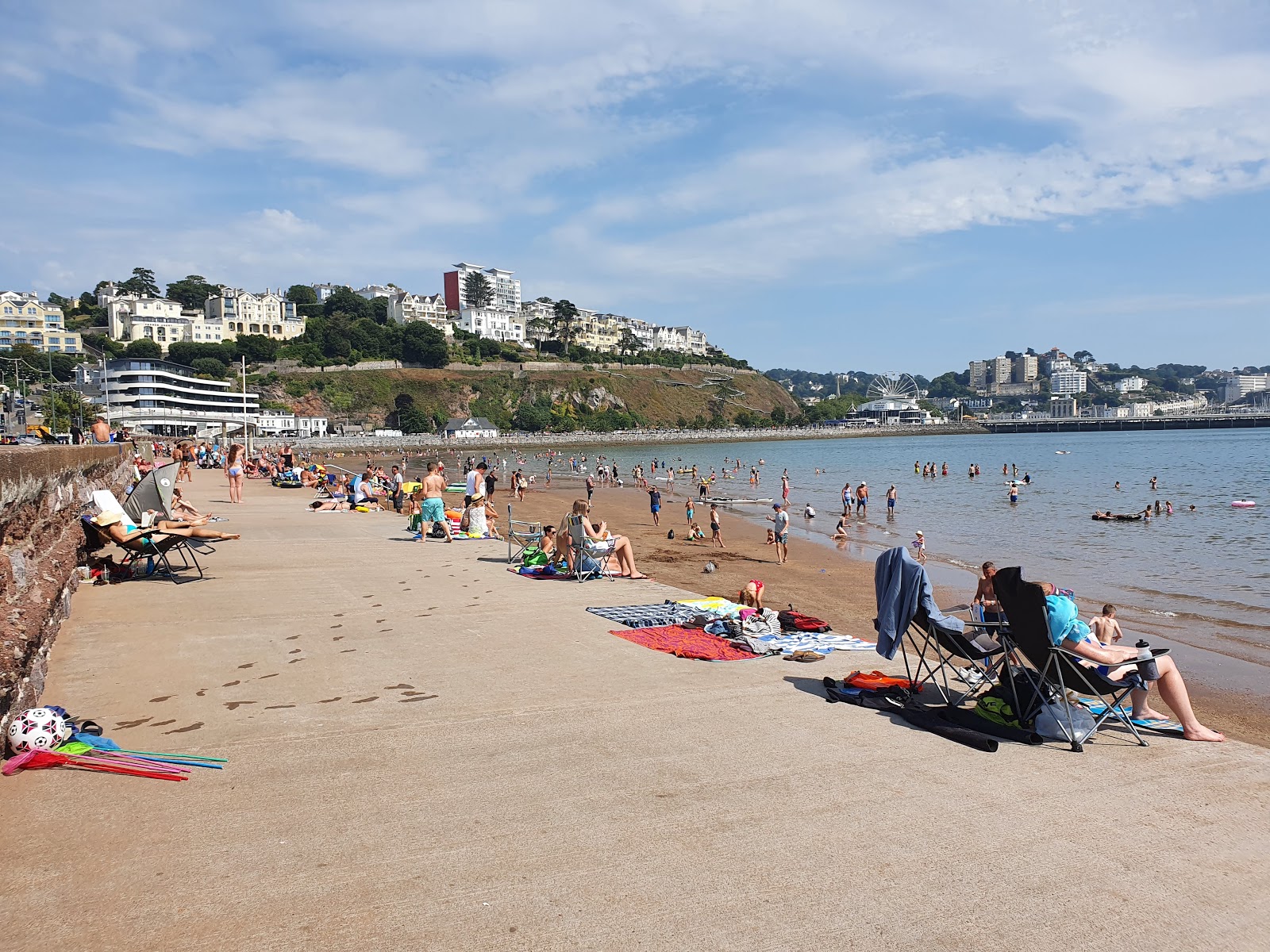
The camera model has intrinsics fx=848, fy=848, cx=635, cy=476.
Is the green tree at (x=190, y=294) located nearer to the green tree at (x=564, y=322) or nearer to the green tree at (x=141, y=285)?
the green tree at (x=141, y=285)

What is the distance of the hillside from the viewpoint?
379 feet

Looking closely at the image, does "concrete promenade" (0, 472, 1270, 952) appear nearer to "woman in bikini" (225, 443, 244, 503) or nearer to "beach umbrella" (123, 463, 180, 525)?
"beach umbrella" (123, 463, 180, 525)

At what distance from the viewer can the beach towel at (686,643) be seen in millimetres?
7352

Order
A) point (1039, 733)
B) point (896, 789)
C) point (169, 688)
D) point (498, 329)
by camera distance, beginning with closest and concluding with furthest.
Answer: point (896, 789)
point (1039, 733)
point (169, 688)
point (498, 329)

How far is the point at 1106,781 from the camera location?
4.79m

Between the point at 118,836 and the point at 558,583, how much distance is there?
7.28 metres

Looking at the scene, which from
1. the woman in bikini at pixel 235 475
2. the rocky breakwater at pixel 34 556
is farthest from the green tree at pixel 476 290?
the rocky breakwater at pixel 34 556

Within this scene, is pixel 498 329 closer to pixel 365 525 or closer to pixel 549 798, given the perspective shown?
pixel 365 525

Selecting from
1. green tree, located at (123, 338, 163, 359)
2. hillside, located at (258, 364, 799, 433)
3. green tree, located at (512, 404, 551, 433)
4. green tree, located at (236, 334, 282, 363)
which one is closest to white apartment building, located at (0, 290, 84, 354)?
green tree, located at (123, 338, 163, 359)

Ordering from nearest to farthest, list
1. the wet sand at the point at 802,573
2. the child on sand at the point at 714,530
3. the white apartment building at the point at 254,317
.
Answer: the wet sand at the point at 802,573, the child on sand at the point at 714,530, the white apartment building at the point at 254,317

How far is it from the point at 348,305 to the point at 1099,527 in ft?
479

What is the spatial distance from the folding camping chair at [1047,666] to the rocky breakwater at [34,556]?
19.7 feet

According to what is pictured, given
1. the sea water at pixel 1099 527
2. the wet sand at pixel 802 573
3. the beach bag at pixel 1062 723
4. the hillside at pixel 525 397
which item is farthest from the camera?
the hillside at pixel 525 397

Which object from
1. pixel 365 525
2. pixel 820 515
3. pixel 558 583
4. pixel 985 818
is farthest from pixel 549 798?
pixel 820 515
